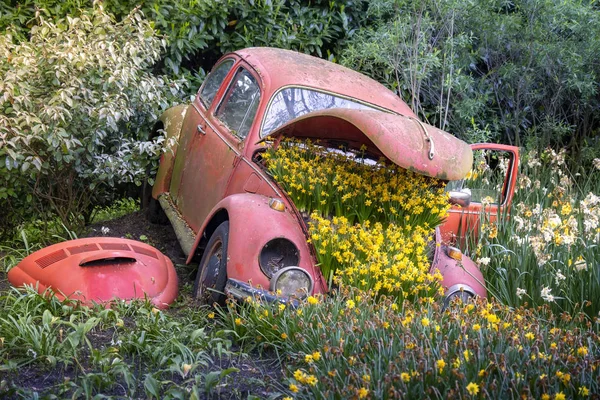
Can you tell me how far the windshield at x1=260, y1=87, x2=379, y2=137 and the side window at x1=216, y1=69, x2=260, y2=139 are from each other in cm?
16

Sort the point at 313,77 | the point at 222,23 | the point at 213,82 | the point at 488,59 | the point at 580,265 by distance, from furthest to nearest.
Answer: the point at 488,59, the point at 222,23, the point at 213,82, the point at 313,77, the point at 580,265

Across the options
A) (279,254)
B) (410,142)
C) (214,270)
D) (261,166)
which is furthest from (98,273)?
(410,142)

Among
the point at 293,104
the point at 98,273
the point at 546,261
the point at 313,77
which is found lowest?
the point at 98,273

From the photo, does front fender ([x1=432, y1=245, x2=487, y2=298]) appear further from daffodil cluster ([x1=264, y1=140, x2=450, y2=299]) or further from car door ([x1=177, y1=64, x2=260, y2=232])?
car door ([x1=177, y1=64, x2=260, y2=232])

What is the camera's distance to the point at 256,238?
16.3 ft

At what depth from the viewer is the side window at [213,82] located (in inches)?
276

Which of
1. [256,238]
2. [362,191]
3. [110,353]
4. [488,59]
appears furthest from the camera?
[488,59]

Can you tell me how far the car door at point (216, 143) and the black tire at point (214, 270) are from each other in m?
0.66

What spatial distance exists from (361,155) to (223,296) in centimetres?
146

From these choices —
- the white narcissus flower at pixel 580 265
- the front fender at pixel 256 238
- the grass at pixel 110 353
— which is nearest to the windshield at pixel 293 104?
the front fender at pixel 256 238

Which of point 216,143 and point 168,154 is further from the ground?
point 216,143

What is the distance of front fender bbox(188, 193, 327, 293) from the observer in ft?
16.1

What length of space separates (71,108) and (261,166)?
1660 mm

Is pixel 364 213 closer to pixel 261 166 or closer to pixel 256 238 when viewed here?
pixel 256 238
